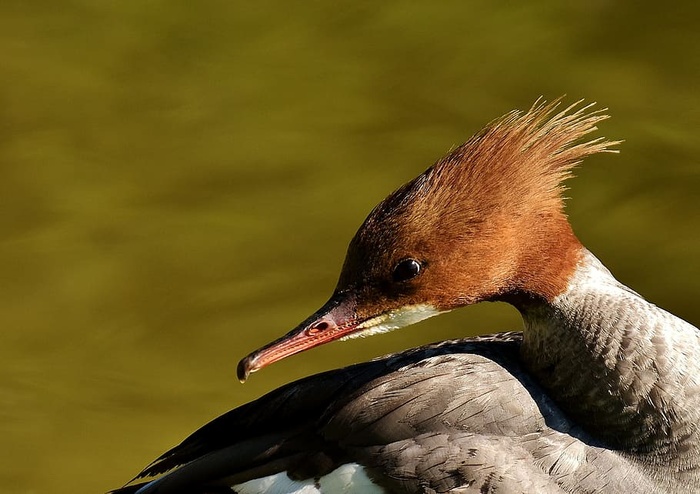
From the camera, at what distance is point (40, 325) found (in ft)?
17.3

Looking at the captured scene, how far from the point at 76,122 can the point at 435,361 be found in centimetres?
324

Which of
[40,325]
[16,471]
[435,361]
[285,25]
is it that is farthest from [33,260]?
[435,361]

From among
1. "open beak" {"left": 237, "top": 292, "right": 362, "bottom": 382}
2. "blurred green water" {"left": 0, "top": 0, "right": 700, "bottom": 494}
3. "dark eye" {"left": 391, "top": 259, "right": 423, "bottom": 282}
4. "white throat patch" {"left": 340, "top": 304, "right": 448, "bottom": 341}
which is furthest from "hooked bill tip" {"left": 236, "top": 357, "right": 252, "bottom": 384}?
"blurred green water" {"left": 0, "top": 0, "right": 700, "bottom": 494}

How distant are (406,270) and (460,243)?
0.16 meters

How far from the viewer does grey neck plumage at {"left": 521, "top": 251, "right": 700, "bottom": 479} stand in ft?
11.3

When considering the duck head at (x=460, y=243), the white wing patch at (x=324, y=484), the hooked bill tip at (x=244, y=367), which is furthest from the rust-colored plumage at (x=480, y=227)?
the white wing patch at (x=324, y=484)

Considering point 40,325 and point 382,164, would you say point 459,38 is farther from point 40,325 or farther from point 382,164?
point 40,325

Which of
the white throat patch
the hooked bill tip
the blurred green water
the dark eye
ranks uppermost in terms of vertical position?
the blurred green water

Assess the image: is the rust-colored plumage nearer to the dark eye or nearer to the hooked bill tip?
the dark eye

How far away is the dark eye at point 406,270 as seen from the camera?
3412mm

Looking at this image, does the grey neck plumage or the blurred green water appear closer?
the grey neck plumage

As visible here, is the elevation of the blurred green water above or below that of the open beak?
above

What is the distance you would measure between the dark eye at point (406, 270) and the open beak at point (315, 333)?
0.14m

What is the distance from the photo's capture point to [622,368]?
3.47 m
